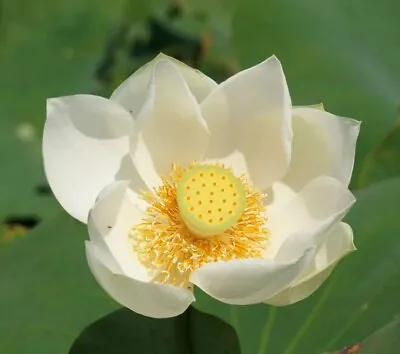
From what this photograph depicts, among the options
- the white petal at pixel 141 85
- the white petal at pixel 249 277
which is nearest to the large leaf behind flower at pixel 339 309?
the white petal at pixel 249 277

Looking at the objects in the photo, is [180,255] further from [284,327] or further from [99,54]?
[99,54]

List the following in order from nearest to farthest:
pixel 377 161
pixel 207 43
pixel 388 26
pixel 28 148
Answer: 1. pixel 377 161
2. pixel 388 26
3. pixel 28 148
4. pixel 207 43

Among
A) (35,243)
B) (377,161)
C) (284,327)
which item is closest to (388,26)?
(377,161)

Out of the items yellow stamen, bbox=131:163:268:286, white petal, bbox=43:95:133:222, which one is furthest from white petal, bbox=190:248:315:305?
white petal, bbox=43:95:133:222

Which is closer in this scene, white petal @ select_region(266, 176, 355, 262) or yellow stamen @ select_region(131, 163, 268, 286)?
white petal @ select_region(266, 176, 355, 262)

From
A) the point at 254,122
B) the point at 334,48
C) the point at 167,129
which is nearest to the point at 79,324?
the point at 167,129

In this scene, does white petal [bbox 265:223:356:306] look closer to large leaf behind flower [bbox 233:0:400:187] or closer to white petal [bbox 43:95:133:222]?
white petal [bbox 43:95:133:222]

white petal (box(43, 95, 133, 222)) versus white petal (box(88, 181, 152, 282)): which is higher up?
white petal (box(43, 95, 133, 222))

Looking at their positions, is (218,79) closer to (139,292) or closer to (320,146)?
(320,146)
